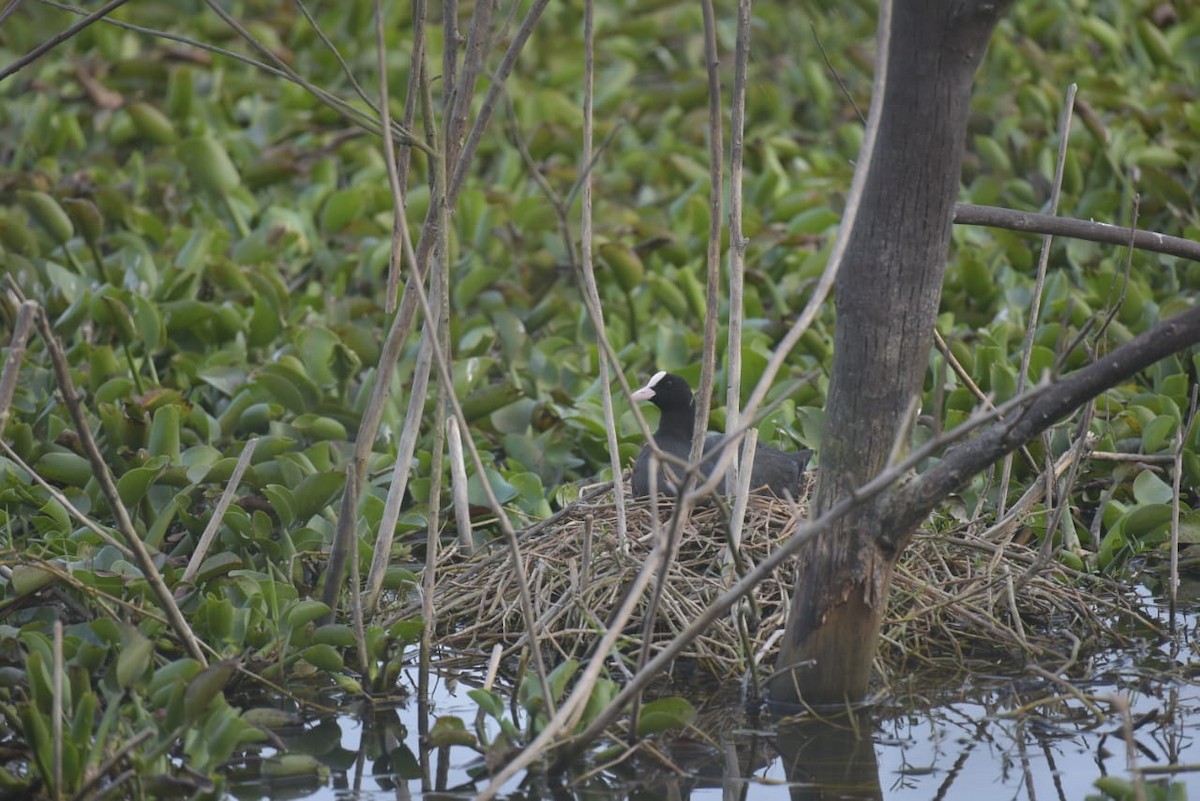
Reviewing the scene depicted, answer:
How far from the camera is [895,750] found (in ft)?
10.0

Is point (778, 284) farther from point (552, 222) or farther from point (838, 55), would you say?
point (838, 55)

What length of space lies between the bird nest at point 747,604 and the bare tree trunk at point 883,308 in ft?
1.07

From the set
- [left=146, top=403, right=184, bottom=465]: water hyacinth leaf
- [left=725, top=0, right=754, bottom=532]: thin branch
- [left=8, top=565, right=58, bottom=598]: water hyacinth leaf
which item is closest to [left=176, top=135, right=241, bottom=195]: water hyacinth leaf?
[left=146, top=403, right=184, bottom=465]: water hyacinth leaf

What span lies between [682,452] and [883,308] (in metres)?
1.70

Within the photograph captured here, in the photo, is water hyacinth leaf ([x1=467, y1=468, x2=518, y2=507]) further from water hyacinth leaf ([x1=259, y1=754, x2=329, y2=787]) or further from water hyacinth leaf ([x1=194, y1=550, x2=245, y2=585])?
water hyacinth leaf ([x1=259, y1=754, x2=329, y2=787])

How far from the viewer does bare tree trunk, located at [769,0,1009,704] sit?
107 inches

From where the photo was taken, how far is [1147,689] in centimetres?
331

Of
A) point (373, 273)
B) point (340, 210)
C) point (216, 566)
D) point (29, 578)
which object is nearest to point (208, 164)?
point (340, 210)

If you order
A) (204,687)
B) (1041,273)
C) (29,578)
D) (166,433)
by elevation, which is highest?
(1041,273)

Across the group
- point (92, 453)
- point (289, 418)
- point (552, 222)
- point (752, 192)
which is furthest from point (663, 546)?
point (752, 192)

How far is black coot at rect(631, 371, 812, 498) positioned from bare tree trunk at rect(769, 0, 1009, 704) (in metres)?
0.69

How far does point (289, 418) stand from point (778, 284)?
221 cm

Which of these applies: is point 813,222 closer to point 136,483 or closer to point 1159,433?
point 1159,433

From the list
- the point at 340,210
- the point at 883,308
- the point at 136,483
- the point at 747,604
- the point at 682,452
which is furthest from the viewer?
the point at 340,210
